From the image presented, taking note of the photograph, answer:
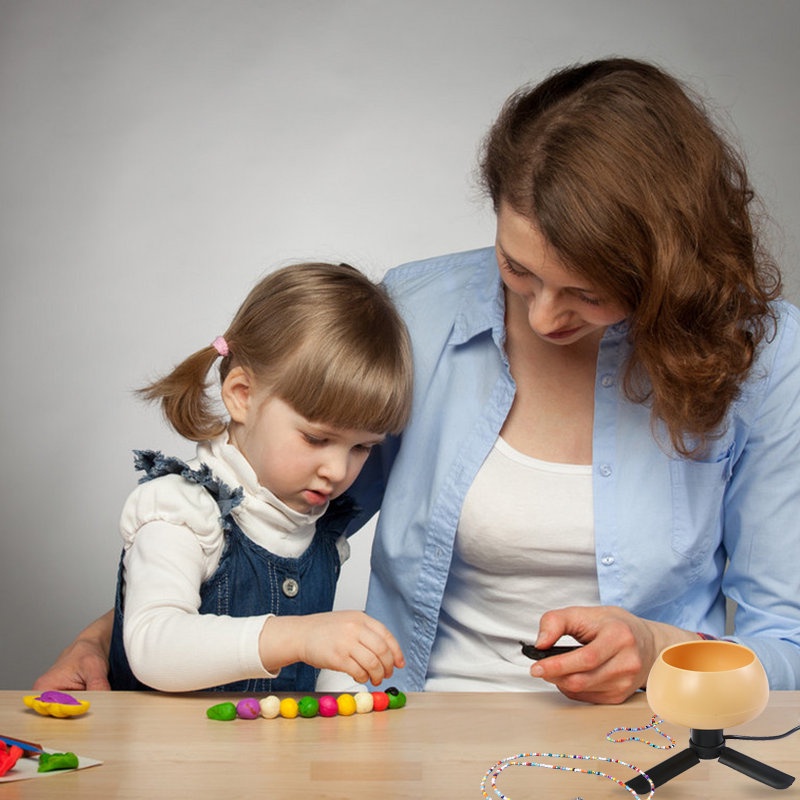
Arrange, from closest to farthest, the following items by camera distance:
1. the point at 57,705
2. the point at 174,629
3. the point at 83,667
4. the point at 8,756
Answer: the point at 8,756, the point at 57,705, the point at 174,629, the point at 83,667

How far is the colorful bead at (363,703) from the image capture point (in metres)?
1.28

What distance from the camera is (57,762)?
1.09 meters

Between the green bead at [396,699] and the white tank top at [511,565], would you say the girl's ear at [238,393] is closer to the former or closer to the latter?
the white tank top at [511,565]

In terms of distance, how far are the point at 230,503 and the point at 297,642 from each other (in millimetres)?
285

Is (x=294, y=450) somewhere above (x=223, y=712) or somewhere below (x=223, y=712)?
above

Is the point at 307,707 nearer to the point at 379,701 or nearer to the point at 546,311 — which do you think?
the point at 379,701

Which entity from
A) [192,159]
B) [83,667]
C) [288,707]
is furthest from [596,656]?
[192,159]

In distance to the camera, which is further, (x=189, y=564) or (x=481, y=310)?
(x=481, y=310)

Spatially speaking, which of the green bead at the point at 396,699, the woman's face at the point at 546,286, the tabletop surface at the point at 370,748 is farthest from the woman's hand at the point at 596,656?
the woman's face at the point at 546,286

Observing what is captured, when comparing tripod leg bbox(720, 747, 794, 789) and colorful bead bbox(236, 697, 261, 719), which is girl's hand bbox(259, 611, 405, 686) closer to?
colorful bead bbox(236, 697, 261, 719)

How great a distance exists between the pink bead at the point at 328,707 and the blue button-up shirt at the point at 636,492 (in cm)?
42

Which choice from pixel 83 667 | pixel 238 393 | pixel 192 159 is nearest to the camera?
pixel 83 667

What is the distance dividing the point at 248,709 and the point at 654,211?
68 centimetres

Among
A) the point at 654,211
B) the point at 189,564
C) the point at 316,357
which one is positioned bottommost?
the point at 189,564
